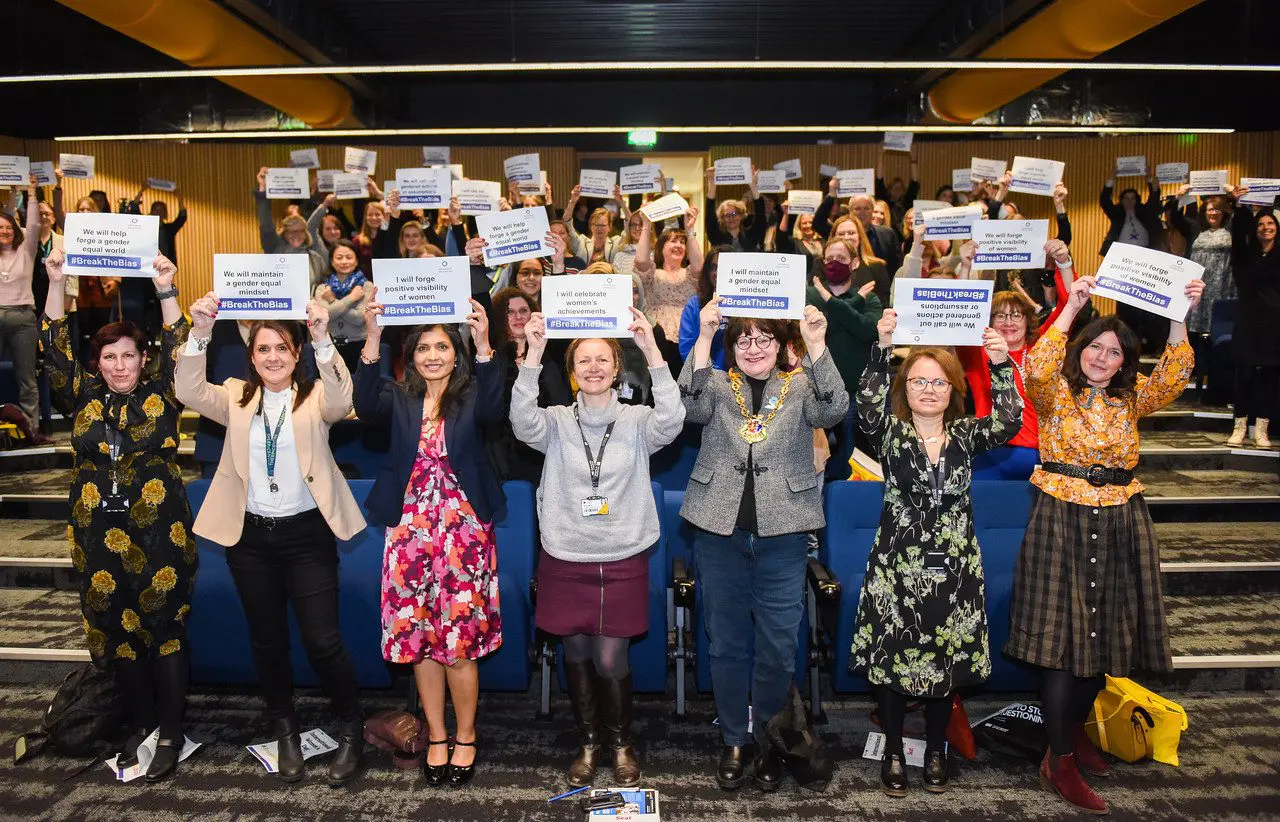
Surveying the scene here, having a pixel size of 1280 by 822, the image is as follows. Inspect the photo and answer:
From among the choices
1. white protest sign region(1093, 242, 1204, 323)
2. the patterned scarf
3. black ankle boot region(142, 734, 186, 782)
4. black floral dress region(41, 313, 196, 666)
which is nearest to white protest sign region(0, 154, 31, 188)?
the patterned scarf

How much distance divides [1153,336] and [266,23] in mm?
Result: 8277

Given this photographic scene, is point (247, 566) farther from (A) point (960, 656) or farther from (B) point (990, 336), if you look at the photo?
(B) point (990, 336)

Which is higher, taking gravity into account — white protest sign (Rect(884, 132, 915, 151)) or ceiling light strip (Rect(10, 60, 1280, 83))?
ceiling light strip (Rect(10, 60, 1280, 83))

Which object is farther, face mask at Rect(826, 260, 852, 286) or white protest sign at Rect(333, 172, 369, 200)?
white protest sign at Rect(333, 172, 369, 200)

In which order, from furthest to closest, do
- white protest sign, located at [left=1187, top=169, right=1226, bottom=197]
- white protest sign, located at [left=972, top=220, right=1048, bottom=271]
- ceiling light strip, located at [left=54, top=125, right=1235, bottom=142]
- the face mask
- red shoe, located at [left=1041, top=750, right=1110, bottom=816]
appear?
ceiling light strip, located at [left=54, top=125, right=1235, bottom=142] < white protest sign, located at [left=1187, top=169, right=1226, bottom=197] < the face mask < white protest sign, located at [left=972, top=220, right=1048, bottom=271] < red shoe, located at [left=1041, top=750, right=1110, bottom=816]

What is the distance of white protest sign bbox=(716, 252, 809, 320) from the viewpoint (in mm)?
2979

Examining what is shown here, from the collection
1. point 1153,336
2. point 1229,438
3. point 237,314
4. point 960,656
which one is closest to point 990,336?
point 960,656

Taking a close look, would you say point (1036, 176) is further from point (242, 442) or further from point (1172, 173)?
point (242, 442)

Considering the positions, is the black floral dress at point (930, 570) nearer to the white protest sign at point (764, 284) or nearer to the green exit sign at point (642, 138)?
the white protest sign at point (764, 284)

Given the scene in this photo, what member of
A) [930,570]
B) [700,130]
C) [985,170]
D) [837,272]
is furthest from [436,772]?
[700,130]

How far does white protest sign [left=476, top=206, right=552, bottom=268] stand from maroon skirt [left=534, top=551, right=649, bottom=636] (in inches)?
62.8

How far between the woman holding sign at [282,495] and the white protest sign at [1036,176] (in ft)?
12.0

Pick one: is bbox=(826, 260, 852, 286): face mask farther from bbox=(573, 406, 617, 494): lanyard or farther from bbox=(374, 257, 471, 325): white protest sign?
bbox=(374, 257, 471, 325): white protest sign

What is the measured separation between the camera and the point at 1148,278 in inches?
119
